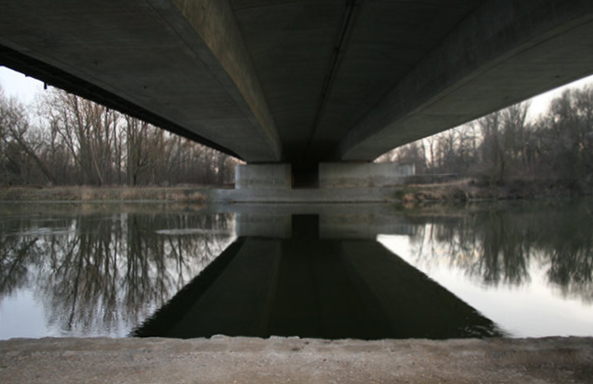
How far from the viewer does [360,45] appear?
1012 cm

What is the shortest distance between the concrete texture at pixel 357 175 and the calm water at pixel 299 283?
18854 mm

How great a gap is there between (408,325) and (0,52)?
8438 mm

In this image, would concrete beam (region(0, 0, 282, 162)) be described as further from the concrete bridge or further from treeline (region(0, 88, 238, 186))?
treeline (region(0, 88, 238, 186))

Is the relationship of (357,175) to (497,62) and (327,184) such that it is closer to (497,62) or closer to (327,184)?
(327,184)

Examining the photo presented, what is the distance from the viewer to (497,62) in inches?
317

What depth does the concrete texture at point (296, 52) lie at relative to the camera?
6281 millimetres

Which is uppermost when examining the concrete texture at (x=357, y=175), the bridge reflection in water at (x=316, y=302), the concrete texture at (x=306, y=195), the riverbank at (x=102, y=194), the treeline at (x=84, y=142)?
the treeline at (x=84, y=142)

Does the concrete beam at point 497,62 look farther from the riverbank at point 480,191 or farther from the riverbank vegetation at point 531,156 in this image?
the riverbank vegetation at point 531,156

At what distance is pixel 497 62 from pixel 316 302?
5.71 m

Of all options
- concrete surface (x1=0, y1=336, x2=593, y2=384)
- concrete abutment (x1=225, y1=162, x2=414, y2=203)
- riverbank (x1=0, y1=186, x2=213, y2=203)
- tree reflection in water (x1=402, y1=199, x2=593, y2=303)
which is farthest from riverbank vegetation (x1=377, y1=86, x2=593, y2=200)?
concrete surface (x1=0, y1=336, x2=593, y2=384)

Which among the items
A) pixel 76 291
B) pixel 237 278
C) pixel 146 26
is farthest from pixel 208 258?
pixel 146 26

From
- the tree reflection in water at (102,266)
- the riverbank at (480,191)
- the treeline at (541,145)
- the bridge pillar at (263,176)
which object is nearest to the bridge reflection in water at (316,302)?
the tree reflection in water at (102,266)

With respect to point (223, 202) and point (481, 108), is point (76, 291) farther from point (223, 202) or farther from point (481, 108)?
point (223, 202)

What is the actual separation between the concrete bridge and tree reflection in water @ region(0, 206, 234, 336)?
427 centimetres
